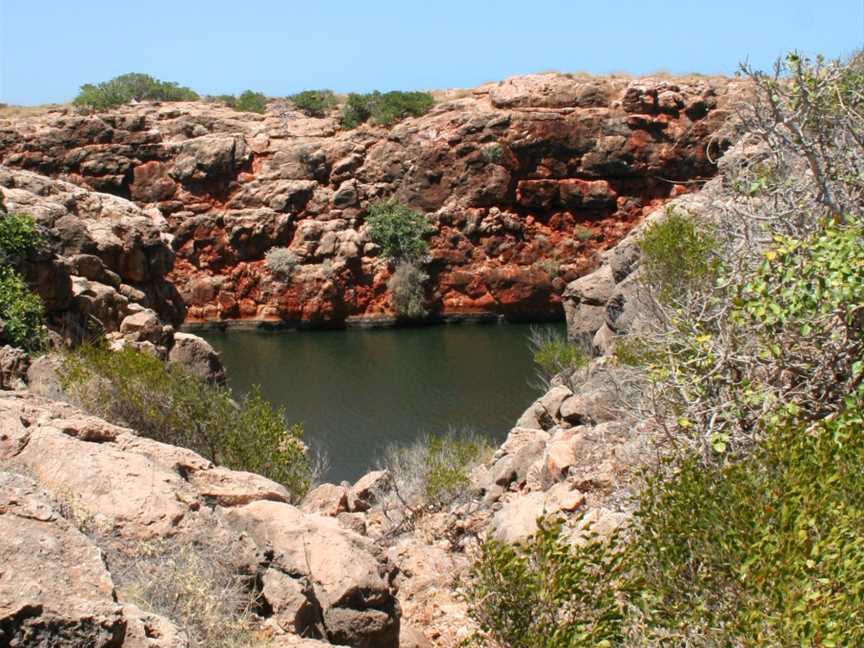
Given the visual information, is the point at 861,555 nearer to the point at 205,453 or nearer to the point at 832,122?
the point at 832,122

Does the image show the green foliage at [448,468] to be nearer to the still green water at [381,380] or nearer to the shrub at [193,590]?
the still green water at [381,380]

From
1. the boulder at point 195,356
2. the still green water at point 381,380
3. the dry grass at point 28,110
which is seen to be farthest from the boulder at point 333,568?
the dry grass at point 28,110

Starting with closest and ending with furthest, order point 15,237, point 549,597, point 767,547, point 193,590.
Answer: point 767,547 < point 193,590 < point 549,597 < point 15,237

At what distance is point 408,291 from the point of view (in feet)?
146

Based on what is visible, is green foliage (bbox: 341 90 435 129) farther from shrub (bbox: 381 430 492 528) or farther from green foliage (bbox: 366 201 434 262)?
shrub (bbox: 381 430 492 528)

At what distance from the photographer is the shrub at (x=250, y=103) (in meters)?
51.5

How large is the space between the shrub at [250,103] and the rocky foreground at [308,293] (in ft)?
6.12

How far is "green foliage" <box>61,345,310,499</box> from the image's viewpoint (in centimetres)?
1438

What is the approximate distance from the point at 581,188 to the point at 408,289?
9383 millimetres

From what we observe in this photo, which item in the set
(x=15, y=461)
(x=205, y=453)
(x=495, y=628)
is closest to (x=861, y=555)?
(x=495, y=628)

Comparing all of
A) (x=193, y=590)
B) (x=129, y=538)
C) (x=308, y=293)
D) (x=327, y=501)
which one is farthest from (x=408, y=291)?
(x=193, y=590)

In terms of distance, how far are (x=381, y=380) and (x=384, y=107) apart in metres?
21.5

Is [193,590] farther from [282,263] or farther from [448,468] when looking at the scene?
[282,263]

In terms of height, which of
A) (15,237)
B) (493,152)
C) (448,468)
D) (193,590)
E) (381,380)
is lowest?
(381,380)
